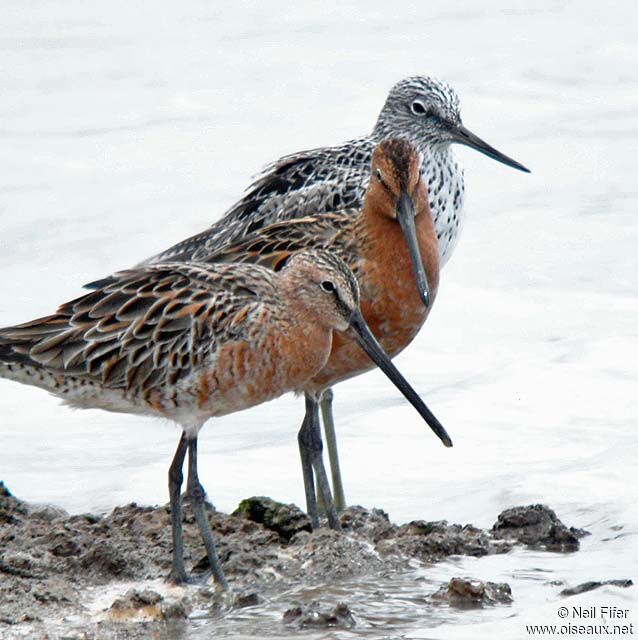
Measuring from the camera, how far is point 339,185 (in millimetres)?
10141

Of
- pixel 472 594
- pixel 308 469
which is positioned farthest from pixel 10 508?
pixel 472 594

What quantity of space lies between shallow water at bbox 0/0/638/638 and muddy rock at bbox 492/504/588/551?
13 centimetres

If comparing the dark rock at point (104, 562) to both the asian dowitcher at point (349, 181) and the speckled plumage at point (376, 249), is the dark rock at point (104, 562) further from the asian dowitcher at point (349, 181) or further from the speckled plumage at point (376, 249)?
the asian dowitcher at point (349, 181)

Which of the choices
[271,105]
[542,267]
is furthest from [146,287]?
[271,105]

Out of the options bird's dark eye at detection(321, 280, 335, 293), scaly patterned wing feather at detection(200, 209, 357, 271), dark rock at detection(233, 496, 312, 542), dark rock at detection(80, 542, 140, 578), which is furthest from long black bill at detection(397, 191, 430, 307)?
dark rock at detection(80, 542, 140, 578)

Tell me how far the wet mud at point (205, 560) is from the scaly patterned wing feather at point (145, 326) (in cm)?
78

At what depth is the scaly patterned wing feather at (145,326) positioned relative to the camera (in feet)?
25.2

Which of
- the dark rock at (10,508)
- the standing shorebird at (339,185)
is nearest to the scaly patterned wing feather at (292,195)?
the standing shorebird at (339,185)

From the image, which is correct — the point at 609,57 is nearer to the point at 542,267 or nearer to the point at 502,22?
the point at 502,22

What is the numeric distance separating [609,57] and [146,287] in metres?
9.70

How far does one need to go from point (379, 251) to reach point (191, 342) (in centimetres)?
147

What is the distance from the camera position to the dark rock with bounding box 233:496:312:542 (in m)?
8.27

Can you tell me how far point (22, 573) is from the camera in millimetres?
7438

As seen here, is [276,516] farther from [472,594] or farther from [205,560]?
[472,594]
